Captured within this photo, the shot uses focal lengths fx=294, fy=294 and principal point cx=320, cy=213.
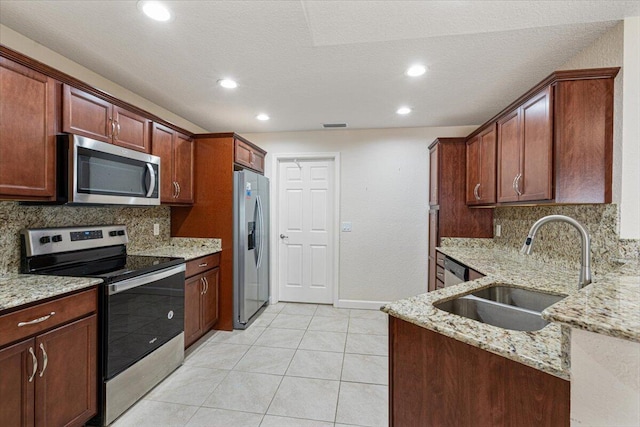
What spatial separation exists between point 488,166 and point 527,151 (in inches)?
27.2

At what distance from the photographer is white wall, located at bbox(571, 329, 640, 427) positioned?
62 centimetres

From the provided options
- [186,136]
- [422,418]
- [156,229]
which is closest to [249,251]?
[156,229]

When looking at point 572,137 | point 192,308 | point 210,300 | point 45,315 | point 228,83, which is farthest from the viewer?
point 210,300

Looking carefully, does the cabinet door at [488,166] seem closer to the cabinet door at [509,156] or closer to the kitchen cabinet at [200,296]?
the cabinet door at [509,156]

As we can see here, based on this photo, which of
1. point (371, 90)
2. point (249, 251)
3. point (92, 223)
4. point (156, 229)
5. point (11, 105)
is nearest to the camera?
point (11, 105)

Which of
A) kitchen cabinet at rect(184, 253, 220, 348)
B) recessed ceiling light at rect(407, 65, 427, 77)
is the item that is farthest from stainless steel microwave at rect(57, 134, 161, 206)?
recessed ceiling light at rect(407, 65, 427, 77)

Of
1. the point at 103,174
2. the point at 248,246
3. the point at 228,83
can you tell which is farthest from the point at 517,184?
the point at 103,174

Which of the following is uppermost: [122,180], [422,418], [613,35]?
[613,35]

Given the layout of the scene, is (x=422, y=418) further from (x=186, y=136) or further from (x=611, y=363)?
(x=186, y=136)

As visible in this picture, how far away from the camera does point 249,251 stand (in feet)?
11.1

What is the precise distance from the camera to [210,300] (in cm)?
306

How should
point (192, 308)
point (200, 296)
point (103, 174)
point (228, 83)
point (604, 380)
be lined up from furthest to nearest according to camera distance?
point (200, 296), point (192, 308), point (228, 83), point (103, 174), point (604, 380)

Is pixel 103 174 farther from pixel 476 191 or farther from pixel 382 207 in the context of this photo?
pixel 476 191

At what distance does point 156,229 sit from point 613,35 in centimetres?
395
